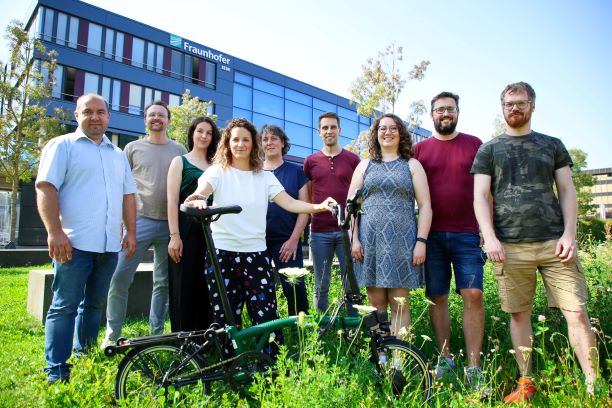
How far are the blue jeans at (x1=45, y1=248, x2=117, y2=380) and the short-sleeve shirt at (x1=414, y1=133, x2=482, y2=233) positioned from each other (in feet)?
8.73

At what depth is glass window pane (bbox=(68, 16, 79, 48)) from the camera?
26219 mm

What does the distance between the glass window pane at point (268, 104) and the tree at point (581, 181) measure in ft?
70.6

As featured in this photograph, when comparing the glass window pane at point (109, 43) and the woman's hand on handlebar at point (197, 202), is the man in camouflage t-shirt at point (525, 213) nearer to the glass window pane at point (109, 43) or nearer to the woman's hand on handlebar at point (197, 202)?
the woman's hand on handlebar at point (197, 202)

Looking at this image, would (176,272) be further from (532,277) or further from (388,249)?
(532,277)

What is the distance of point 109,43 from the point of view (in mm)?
27984

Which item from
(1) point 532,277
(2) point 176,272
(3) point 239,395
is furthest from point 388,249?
(2) point 176,272

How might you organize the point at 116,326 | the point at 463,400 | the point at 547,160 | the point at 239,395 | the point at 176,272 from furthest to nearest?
1. the point at 116,326
2. the point at 176,272
3. the point at 547,160
4. the point at 239,395
5. the point at 463,400

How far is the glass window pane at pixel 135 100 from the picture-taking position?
2869cm

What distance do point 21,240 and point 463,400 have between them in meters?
23.6

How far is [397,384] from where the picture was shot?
8.73 ft

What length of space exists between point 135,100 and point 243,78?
909 cm

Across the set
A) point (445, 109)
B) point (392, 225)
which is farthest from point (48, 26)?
point (392, 225)

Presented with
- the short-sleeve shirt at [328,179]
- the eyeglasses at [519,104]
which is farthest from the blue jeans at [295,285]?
the eyeglasses at [519,104]

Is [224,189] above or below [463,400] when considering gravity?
above
